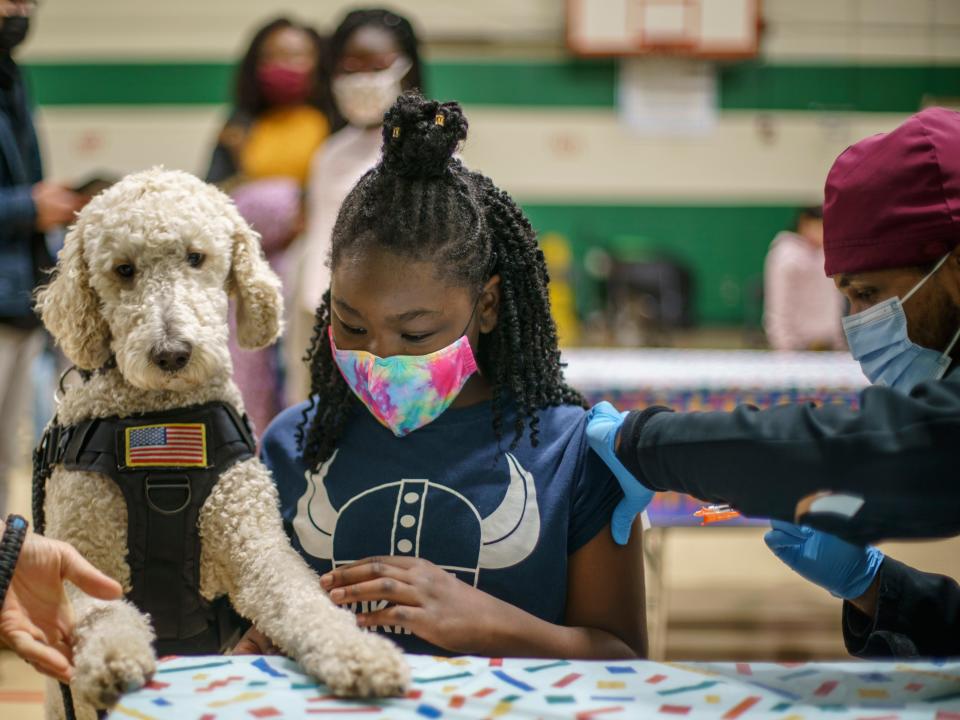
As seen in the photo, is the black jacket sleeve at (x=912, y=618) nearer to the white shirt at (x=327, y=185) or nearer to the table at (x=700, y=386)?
the table at (x=700, y=386)

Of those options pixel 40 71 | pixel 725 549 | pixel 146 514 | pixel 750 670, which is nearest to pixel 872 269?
pixel 750 670

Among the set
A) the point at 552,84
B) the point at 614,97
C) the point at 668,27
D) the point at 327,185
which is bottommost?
the point at 327,185

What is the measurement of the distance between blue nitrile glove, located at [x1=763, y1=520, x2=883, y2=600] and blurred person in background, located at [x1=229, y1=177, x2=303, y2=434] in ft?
5.34

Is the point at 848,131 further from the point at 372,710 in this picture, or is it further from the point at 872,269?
the point at 372,710

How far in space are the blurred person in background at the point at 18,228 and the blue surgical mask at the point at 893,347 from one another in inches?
73.7

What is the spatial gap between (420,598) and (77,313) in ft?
2.17

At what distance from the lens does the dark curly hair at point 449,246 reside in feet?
4.34

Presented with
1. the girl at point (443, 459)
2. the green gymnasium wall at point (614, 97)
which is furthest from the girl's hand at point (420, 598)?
the green gymnasium wall at point (614, 97)

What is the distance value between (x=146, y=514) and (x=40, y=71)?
987cm

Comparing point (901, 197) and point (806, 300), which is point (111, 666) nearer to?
point (901, 197)

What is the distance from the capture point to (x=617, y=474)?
1283 millimetres

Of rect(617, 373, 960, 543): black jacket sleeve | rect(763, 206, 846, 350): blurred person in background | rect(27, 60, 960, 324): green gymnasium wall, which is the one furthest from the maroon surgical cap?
rect(27, 60, 960, 324): green gymnasium wall

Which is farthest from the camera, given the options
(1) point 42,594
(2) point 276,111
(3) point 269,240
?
(2) point 276,111

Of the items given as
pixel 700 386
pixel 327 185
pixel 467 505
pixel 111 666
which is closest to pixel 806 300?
pixel 700 386
